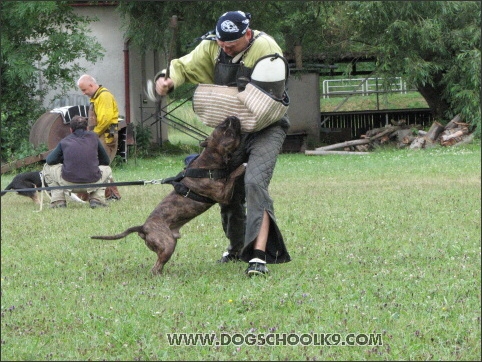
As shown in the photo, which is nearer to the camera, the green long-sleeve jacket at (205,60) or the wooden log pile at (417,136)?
the wooden log pile at (417,136)

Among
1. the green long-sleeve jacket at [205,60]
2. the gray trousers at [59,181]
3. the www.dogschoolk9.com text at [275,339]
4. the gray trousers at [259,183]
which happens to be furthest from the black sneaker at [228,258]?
the www.dogschoolk9.com text at [275,339]

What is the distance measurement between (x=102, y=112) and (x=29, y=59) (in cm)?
246

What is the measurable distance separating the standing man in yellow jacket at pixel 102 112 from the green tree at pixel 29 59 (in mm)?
418

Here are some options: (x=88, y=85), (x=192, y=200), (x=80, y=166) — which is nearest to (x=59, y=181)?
(x=80, y=166)

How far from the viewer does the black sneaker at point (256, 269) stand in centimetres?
634

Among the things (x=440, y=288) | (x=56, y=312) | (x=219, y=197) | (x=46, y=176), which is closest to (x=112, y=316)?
(x=56, y=312)

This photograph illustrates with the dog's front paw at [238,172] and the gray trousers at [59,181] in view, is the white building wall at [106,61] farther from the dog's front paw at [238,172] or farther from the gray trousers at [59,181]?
the gray trousers at [59,181]

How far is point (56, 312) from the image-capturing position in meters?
5.41

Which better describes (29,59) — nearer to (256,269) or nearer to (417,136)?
(256,269)

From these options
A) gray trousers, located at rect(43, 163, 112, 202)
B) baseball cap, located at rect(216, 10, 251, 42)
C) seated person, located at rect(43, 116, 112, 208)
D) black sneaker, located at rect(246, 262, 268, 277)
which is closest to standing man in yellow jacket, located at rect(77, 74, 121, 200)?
seated person, located at rect(43, 116, 112, 208)

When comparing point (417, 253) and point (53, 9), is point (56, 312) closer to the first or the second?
point (53, 9)

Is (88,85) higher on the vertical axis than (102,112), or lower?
higher

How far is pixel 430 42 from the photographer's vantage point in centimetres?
583

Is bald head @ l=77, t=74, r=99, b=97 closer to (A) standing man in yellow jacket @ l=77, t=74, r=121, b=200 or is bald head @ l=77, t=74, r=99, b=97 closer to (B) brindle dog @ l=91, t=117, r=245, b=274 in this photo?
(A) standing man in yellow jacket @ l=77, t=74, r=121, b=200
